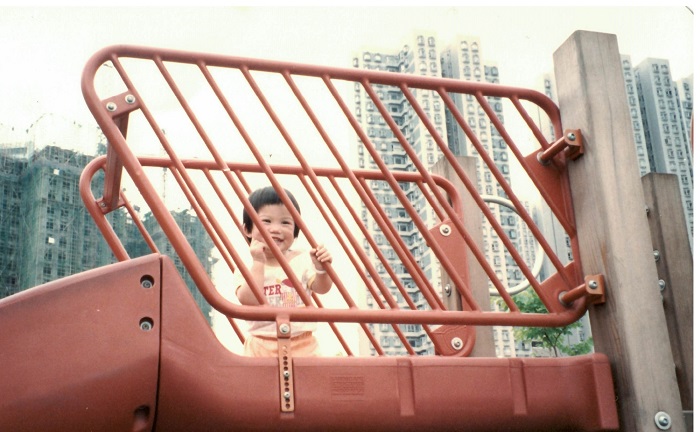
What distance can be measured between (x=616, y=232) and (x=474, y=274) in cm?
99

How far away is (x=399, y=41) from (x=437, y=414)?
18546 mm

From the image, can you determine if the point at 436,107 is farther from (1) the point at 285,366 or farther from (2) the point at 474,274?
(1) the point at 285,366

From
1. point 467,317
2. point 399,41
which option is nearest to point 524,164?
point 467,317

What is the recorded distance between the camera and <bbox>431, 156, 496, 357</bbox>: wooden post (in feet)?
8.21

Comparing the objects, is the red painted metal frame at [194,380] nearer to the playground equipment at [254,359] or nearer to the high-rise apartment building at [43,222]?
the playground equipment at [254,359]

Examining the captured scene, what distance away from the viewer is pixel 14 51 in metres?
15.7

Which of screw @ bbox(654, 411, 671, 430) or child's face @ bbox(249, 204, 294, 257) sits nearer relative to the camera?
screw @ bbox(654, 411, 671, 430)

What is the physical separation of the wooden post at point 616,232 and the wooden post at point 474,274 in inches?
29.3

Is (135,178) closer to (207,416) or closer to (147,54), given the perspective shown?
(147,54)

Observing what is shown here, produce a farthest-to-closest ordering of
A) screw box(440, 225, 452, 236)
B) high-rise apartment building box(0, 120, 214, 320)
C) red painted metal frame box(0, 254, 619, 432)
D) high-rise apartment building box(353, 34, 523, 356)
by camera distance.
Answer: high-rise apartment building box(353, 34, 523, 356) → high-rise apartment building box(0, 120, 214, 320) → screw box(440, 225, 452, 236) → red painted metal frame box(0, 254, 619, 432)

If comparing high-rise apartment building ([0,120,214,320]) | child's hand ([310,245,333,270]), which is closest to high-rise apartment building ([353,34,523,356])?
high-rise apartment building ([0,120,214,320])

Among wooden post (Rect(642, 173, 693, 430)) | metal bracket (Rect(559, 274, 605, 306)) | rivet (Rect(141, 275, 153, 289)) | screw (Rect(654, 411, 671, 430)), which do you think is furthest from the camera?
wooden post (Rect(642, 173, 693, 430))

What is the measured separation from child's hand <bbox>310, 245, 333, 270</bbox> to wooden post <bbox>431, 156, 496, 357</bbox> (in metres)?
0.90

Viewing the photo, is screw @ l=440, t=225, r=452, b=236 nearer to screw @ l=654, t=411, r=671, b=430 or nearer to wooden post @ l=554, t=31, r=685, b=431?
wooden post @ l=554, t=31, r=685, b=431
